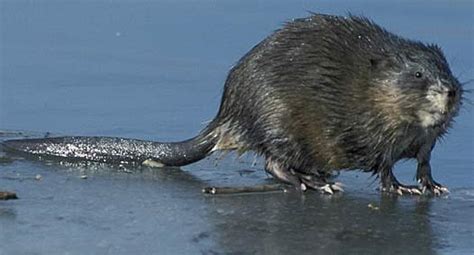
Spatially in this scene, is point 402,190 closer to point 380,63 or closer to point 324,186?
point 324,186

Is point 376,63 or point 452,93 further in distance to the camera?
point 376,63

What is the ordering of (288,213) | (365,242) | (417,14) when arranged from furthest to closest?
1. (417,14)
2. (288,213)
3. (365,242)

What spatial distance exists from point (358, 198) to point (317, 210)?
1.08 ft

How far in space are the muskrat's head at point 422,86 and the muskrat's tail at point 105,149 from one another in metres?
0.90

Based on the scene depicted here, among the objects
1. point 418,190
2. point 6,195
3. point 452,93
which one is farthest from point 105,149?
point 452,93

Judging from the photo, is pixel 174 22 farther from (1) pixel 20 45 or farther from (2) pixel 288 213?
(2) pixel 288 213

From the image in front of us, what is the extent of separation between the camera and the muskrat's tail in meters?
5.54

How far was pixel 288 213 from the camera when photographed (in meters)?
4.71

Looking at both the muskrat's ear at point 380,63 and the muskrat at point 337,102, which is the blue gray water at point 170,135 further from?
the muskrat's ear at point 380,63

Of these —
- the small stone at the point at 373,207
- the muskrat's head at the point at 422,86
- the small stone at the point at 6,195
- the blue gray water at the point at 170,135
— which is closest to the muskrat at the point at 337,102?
the muskrat's head at the point at 422,86

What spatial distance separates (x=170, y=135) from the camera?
604 centimetres

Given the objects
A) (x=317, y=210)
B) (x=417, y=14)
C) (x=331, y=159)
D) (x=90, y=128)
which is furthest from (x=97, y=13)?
(x=317, y=210)

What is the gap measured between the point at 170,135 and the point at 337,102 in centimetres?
99

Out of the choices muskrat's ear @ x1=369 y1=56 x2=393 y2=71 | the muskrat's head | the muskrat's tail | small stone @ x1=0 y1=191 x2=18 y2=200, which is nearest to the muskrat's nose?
A: the muskrat's head
